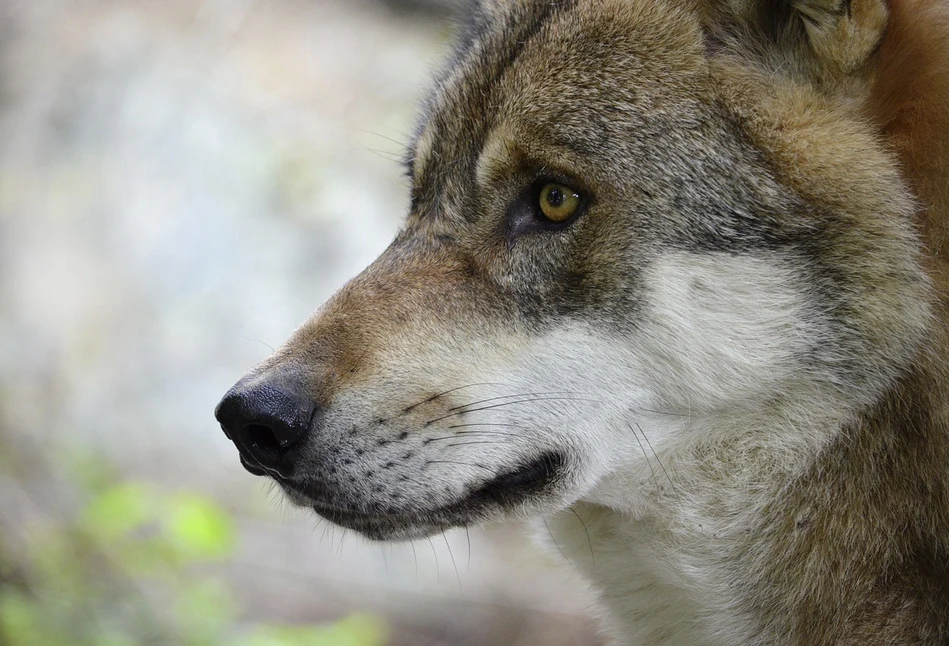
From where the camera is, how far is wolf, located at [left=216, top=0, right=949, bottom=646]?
7.20ft

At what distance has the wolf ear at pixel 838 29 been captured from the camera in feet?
7.14

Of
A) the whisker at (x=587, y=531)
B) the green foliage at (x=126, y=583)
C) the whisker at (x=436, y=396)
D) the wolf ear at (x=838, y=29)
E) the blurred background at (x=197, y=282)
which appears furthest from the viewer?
the blurred background at (x=197, y=282)

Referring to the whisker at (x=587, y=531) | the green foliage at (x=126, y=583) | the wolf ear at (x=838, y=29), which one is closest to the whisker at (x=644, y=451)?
the whisker at (x=587, y=531)

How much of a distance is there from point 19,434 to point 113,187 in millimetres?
2197

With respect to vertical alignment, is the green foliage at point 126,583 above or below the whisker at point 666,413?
below

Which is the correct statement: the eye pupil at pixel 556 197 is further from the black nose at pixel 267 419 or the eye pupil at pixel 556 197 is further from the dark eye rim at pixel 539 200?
the black nose at pixel 267 419

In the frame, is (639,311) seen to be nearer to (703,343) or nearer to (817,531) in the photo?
(703,343)

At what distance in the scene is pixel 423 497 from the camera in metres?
2.31

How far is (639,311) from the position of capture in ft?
7.47

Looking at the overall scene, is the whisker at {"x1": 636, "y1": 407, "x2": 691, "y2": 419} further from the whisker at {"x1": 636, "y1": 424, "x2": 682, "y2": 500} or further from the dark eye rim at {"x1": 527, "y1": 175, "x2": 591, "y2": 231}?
the dark eye rim at {"x1": 527, "y1": 175, "x2": 591, "y2": 231}

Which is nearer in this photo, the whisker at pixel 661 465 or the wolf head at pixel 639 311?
the wolf head at pixel 639 311

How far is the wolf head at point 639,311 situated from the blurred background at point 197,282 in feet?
5.64

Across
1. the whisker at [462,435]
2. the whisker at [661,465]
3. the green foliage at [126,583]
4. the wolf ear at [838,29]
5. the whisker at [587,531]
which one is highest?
the wolf ear at [838,29]

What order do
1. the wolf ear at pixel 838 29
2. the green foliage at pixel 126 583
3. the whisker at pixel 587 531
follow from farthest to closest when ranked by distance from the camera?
the green foliage at pixel 126 583 < the whisker at pixel 587 531 < the wolf ear at pixel 838 29
